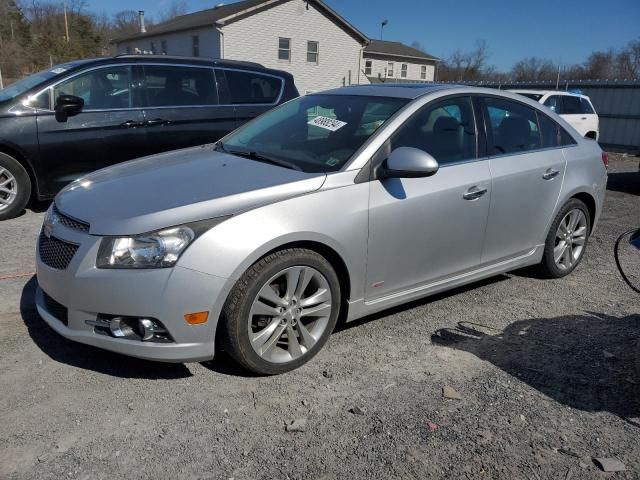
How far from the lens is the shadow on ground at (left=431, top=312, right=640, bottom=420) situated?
3.20 metres

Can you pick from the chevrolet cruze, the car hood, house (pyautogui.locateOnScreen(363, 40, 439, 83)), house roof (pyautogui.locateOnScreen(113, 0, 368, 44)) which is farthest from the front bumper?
house (pyautogui.locateOnScreen(363, 40, 439, 83))

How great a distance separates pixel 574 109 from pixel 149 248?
14.5 m

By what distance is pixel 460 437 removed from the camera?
277 cm

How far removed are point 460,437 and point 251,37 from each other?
2922cm

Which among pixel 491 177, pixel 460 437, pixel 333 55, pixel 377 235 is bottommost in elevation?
pixel 460 437

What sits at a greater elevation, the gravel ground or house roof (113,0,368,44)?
house roof (113,0,368,44)

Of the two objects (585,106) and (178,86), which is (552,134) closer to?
(178,86)

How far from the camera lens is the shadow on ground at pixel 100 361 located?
323cm

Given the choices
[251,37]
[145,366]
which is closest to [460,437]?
[145,366]

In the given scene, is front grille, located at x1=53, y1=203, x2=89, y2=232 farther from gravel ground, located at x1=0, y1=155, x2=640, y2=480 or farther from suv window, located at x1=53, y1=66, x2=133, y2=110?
suv window, located at x1=53, y1=66, x2=133, y2=110

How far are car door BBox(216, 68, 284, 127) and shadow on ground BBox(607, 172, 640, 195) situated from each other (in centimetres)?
708

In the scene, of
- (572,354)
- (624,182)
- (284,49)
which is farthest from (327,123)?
(284,49)

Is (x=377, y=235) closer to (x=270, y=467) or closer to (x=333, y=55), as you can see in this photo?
(x=270, y=467)

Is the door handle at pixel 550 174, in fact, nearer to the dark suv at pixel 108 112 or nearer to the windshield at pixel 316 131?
the windshield at pixel 316 131
